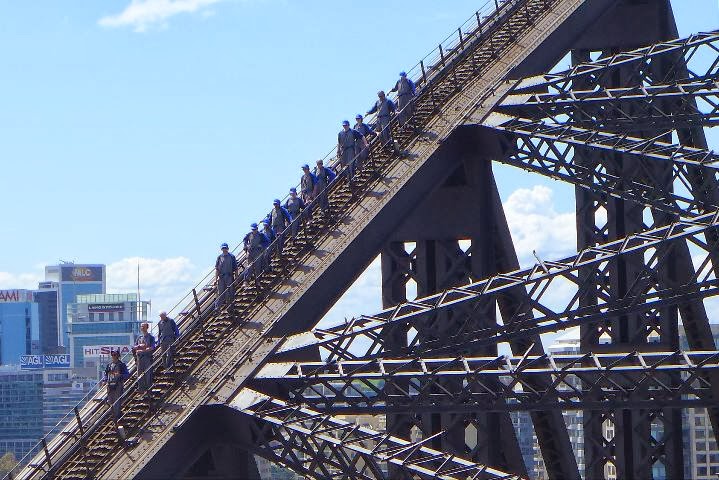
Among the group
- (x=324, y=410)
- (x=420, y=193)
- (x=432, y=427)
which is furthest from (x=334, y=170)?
(x=324, y=410)

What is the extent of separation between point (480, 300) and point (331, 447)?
4.94 m

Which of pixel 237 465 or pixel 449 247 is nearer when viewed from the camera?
pixel 237 465

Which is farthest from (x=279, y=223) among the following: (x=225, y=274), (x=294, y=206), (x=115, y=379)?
(x=115, y=379)

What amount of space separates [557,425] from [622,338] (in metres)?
5.16

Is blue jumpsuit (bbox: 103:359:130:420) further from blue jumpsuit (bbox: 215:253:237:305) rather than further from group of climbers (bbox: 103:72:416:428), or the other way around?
blue jumpsuit (bbox: 215:253:237:305)

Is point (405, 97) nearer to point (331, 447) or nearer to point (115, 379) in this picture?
point (115, 379)

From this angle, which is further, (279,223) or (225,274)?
(279,223)

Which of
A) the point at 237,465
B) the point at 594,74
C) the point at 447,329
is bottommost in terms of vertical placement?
the point at 237,465

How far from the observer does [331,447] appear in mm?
33688

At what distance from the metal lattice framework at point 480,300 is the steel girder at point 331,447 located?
5 centimetres

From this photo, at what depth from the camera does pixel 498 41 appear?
49.5 metres

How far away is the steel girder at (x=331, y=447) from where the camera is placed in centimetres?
3297

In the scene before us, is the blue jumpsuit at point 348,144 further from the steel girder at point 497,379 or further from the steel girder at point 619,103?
the steel girder at point 497,379

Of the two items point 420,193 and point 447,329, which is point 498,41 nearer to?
point 420,193
